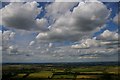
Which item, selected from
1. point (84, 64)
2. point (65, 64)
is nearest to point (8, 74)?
point (65, 64)

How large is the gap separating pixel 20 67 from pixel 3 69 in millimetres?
1041

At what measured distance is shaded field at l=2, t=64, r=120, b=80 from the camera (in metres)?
12.3

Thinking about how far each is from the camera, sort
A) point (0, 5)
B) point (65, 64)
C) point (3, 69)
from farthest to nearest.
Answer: point (65, 64)
point (3, 69)
point (0, 5)

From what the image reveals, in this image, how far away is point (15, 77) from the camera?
12492 mm

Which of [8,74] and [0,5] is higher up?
[0,5]

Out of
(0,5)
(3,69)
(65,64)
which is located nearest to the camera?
(0,5)

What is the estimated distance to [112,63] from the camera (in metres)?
12.1

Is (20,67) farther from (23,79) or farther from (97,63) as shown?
(97,63)

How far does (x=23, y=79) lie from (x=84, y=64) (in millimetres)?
3908

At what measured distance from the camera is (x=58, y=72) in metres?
12.7

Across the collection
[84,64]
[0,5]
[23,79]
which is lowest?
[23,79]

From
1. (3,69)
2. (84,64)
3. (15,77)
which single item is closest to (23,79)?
(15,77)

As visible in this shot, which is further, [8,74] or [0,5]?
[8,74]

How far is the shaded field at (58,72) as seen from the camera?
40.3 feet
